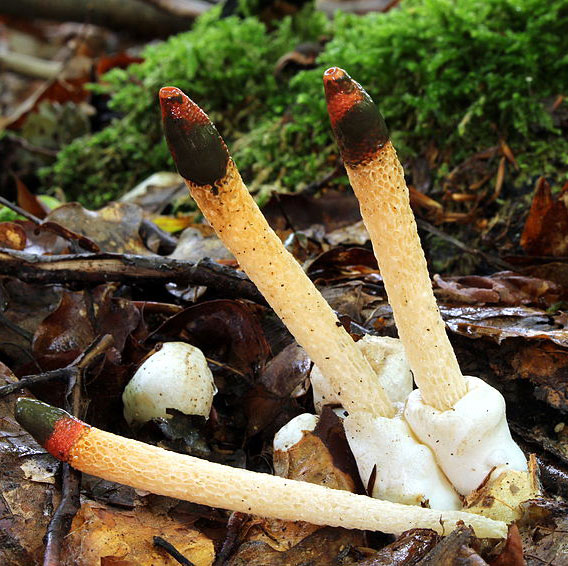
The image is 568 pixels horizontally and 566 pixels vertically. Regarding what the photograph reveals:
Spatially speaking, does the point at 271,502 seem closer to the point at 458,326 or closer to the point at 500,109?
the point at 458,326

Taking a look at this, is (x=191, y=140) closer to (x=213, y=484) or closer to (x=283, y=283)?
(x=283, y=283)

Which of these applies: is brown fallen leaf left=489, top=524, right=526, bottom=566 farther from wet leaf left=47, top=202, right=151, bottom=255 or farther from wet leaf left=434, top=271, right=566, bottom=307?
wet leaf left=47, top=202, right=151, bottom=255

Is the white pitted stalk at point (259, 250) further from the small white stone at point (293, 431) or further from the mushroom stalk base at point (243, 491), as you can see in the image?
the mushroom stalk base at point (243, 491)

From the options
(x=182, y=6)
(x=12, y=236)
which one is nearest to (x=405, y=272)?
(x=12, y=236)

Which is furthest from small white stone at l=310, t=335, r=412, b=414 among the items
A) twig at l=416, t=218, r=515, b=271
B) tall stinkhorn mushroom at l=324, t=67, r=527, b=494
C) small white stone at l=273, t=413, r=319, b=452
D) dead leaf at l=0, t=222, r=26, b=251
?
dead leaf at l=0, t=222, r=26, b=251

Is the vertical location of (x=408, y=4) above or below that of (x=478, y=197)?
above

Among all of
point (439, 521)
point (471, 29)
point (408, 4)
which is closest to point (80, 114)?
point (408, 4)
